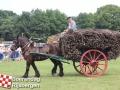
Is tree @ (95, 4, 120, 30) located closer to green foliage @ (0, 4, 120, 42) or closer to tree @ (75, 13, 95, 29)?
green foliage @ (0, 4, 120, 42)

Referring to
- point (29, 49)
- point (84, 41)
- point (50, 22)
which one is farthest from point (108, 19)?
point (29, 49)

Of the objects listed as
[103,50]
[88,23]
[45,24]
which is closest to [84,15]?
[88,23]

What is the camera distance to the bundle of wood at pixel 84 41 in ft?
42.0

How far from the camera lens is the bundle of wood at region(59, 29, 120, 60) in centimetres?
1280

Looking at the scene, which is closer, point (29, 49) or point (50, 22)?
point (29, 49)

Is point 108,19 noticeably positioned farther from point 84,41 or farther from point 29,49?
point 29,49

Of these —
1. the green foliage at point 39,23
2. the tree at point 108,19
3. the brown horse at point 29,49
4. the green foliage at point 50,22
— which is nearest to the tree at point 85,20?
the green foliage at point 50,22

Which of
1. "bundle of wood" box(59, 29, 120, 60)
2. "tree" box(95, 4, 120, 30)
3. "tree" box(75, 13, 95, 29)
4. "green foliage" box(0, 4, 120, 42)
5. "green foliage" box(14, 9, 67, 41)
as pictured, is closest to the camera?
"bundle of wood" box(59, 29, 120, 60)

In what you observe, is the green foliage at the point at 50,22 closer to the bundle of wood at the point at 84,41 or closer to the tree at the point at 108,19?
the tree at the point at 108,19

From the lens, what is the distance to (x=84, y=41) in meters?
12.9

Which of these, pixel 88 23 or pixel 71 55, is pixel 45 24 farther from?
pixel 71 55

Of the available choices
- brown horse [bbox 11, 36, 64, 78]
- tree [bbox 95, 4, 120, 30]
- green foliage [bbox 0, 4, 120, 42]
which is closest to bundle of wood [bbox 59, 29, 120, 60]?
brown horse [bbox 11, 36, 64, 78]

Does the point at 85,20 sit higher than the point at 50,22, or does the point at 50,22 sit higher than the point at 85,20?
the point at 85,20

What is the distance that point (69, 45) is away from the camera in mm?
12852
